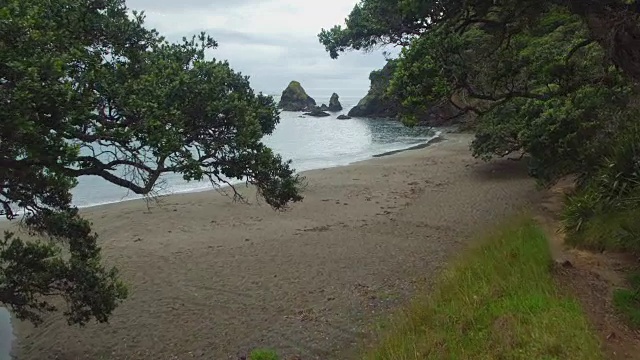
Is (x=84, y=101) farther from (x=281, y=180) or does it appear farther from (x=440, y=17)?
(x=440, y=17)

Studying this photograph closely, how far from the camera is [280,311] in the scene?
9977mm

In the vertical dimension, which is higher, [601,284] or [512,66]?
[512,66]

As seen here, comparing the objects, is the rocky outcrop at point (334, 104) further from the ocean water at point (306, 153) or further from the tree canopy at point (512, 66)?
the tree canopy at point (512, 66)

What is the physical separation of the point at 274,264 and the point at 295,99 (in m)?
115

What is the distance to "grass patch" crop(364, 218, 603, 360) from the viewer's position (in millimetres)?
5363

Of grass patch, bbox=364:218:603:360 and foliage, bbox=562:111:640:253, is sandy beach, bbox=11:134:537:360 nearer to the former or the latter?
grass patch, bbox=364:218:603:360

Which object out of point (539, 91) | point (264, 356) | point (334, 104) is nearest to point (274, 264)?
point (264, 356)

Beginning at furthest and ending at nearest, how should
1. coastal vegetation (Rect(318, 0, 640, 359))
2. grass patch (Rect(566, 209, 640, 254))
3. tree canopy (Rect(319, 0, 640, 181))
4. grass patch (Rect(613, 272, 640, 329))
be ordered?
tree canopy (Rect(319, 0, 640, 181)), grass patch (Rect(566, 209, 640, 254)), coastal vegetation (Rect(318, 0, 640, 359)), grass patch (Rect(613, 272, 640, 329))

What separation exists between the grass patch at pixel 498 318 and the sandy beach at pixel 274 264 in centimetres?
165

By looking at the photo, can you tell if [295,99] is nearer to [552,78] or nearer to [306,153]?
[306,153]

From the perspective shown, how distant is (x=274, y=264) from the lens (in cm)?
1306

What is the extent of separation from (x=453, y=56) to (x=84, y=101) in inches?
328

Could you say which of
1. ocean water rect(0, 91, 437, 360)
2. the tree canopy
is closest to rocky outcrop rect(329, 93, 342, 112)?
ocean water rect(0, 91, 437, 360)

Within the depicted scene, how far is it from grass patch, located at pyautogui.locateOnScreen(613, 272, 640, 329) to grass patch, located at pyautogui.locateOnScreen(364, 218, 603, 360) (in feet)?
1.76
